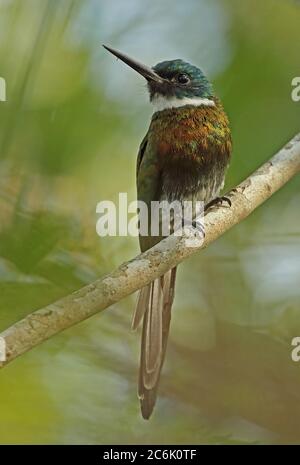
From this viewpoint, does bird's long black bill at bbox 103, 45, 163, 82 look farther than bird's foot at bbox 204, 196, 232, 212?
Yes

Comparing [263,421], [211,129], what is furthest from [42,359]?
[211,129]

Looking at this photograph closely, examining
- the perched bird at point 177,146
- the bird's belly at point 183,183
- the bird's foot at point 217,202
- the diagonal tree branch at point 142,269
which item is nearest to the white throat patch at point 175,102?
the perched bird at point 177,146

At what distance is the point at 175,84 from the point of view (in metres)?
3.65

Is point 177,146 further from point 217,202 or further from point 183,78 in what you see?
point 217,202

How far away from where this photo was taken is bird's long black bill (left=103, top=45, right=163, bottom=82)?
310cm

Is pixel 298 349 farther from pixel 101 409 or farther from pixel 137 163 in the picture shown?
pixel 137 163

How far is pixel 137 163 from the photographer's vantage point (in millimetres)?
3336

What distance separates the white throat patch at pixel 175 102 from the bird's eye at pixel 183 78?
0.27 feet

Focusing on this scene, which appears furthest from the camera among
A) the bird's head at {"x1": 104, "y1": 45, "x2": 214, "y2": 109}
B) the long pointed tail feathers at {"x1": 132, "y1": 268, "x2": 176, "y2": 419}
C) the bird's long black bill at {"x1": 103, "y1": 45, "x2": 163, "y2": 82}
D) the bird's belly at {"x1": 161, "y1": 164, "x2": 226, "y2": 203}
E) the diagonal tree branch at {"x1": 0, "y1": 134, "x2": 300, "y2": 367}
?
the bird's head at {"x1": 104, "y1": 45, "x2": 214, "y2": 109}

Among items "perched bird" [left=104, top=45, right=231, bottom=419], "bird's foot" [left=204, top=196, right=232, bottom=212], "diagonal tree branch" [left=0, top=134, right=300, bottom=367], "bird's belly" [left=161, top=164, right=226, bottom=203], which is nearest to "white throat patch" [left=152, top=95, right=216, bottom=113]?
"perched bird" [left=104, top=45, right=231, bottom=419]

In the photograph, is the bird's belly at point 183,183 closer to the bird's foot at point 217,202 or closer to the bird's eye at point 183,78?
the bird's foot at point 217,202

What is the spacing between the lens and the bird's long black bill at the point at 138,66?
10.2 feet

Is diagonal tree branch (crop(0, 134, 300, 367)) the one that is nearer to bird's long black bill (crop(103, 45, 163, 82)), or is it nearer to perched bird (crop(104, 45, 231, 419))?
perched bird (crop(104, 45, 231, 419))

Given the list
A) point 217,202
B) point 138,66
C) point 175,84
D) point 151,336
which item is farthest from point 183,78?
point 151,336
